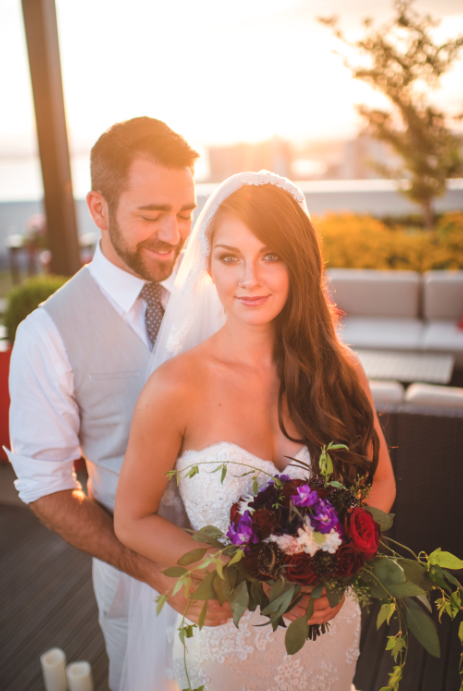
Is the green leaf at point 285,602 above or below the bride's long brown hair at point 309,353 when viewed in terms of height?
below

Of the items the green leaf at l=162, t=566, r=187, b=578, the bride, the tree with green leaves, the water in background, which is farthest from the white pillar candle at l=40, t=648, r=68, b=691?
the water in background

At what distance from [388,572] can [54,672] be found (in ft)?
5.55

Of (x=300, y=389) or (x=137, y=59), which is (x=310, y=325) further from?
(x=137, y=59)

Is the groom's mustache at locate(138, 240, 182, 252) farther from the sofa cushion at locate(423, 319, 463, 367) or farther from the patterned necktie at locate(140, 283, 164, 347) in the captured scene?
the sofa cushion at locate(423, 319, 463, 367)

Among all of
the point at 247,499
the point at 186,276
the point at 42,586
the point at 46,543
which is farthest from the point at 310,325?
the point at 46,543

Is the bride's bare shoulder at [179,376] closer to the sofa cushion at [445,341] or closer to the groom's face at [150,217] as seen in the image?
the groom's face at [150,217]

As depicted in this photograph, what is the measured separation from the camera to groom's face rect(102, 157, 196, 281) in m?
1.44

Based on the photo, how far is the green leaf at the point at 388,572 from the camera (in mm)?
1041

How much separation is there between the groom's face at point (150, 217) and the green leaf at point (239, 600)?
0.88 meters

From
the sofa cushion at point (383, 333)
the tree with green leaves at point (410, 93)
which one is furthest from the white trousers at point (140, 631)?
the tree with green leaves at point (410, 93)

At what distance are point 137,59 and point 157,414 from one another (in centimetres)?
507

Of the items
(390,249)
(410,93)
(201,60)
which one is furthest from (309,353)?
(410,93)

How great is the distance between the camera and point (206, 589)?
1.04 metres

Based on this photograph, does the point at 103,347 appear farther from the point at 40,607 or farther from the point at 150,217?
the point at 40,607
